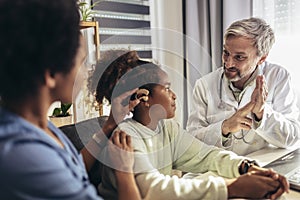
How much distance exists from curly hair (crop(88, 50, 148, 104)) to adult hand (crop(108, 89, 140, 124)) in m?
0.03

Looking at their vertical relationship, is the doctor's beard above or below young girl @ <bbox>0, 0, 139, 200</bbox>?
below

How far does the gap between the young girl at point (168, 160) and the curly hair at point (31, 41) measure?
13.4 inches

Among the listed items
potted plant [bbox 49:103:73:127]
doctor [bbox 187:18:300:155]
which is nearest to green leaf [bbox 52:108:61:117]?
potted plant [bbox 49:103:73:127]

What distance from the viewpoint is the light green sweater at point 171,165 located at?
663 mm

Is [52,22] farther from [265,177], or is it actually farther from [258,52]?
[258,52]

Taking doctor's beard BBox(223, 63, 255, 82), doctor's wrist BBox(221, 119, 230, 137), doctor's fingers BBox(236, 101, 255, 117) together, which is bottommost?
doctor's wrist BBox(221, 119, 230, 137)

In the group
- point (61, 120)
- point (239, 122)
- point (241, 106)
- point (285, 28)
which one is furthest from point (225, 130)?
point (285, 28)

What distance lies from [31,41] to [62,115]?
1166mm

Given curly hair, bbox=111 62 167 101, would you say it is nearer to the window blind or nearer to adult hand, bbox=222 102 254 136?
adult hand, bbox=222 102 254 136

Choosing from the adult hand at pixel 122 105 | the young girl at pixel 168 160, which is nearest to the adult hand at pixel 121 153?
the young girl at pixel 168 160

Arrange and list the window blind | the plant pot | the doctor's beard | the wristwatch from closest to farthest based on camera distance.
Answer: the wristwatch → the doctor's beard → the plant pot → the window blind

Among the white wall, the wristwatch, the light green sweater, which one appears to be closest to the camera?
the light green sweater

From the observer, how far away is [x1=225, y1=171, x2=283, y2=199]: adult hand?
68 cm

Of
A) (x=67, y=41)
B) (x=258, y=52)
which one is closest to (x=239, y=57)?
(x=258, y=52)
